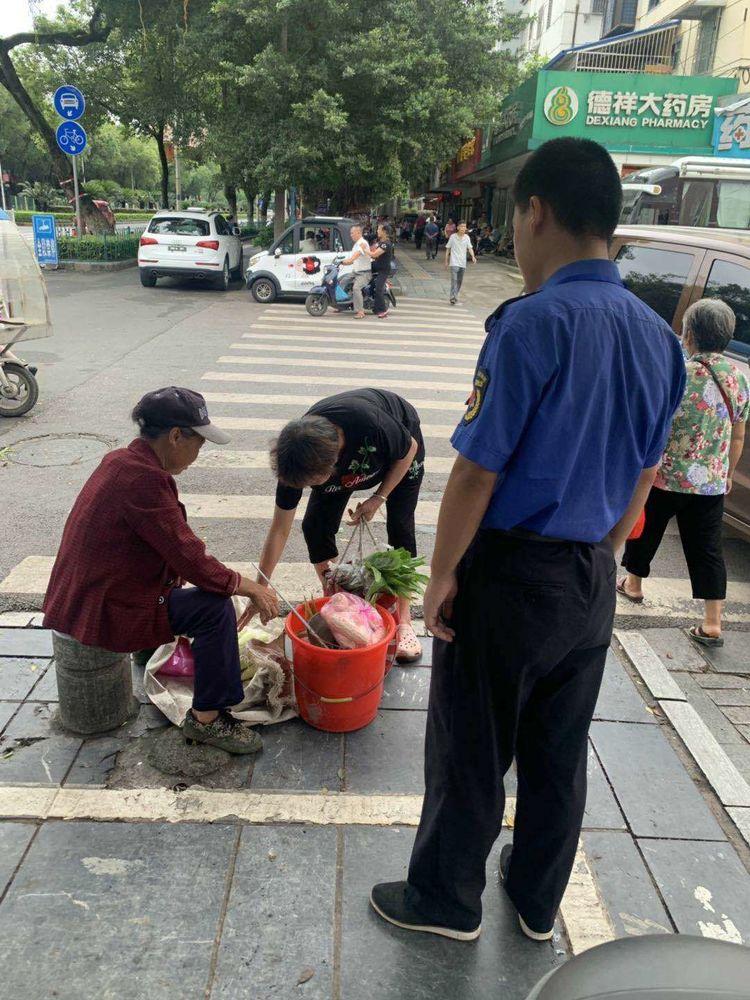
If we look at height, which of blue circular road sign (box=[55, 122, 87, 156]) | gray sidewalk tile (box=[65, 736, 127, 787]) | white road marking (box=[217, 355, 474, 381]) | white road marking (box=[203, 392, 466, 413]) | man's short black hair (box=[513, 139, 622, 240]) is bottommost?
gray sidewalk tile (box=[65, 736, 127, 787])

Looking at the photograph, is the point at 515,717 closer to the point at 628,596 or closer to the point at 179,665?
the point at 179,665

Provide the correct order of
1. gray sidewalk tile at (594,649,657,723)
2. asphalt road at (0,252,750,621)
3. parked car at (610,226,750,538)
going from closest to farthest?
gray sidewalk tile at (594,649,657,723)
parked car at (610,226,750,538)
asphalt road at (0,252,750,621)

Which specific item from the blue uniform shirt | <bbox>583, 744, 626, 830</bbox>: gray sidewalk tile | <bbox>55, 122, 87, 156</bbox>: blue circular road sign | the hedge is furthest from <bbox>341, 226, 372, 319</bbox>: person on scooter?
the blue uniform shirt

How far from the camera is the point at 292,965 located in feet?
6.72

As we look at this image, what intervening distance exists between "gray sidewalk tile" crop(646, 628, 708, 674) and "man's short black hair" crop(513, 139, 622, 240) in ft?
8.64

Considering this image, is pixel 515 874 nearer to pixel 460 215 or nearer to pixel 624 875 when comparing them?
pixel 624 875

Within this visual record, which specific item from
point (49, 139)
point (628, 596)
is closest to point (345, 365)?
point (628, 596)

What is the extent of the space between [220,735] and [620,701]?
177 centimetres

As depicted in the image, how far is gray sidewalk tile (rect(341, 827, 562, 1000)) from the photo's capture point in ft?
6.62

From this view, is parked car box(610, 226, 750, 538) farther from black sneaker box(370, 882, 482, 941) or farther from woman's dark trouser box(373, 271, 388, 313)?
woman's dark trouser box(373, 271, 388, 313)

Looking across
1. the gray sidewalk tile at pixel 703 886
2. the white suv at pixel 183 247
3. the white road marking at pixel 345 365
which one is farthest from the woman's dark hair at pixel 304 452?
the white suv at pixel 183 247

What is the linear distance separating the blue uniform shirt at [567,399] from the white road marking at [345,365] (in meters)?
7.85

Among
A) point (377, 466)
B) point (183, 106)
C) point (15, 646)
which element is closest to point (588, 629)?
point (377, 466)

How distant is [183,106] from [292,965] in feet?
75.1
